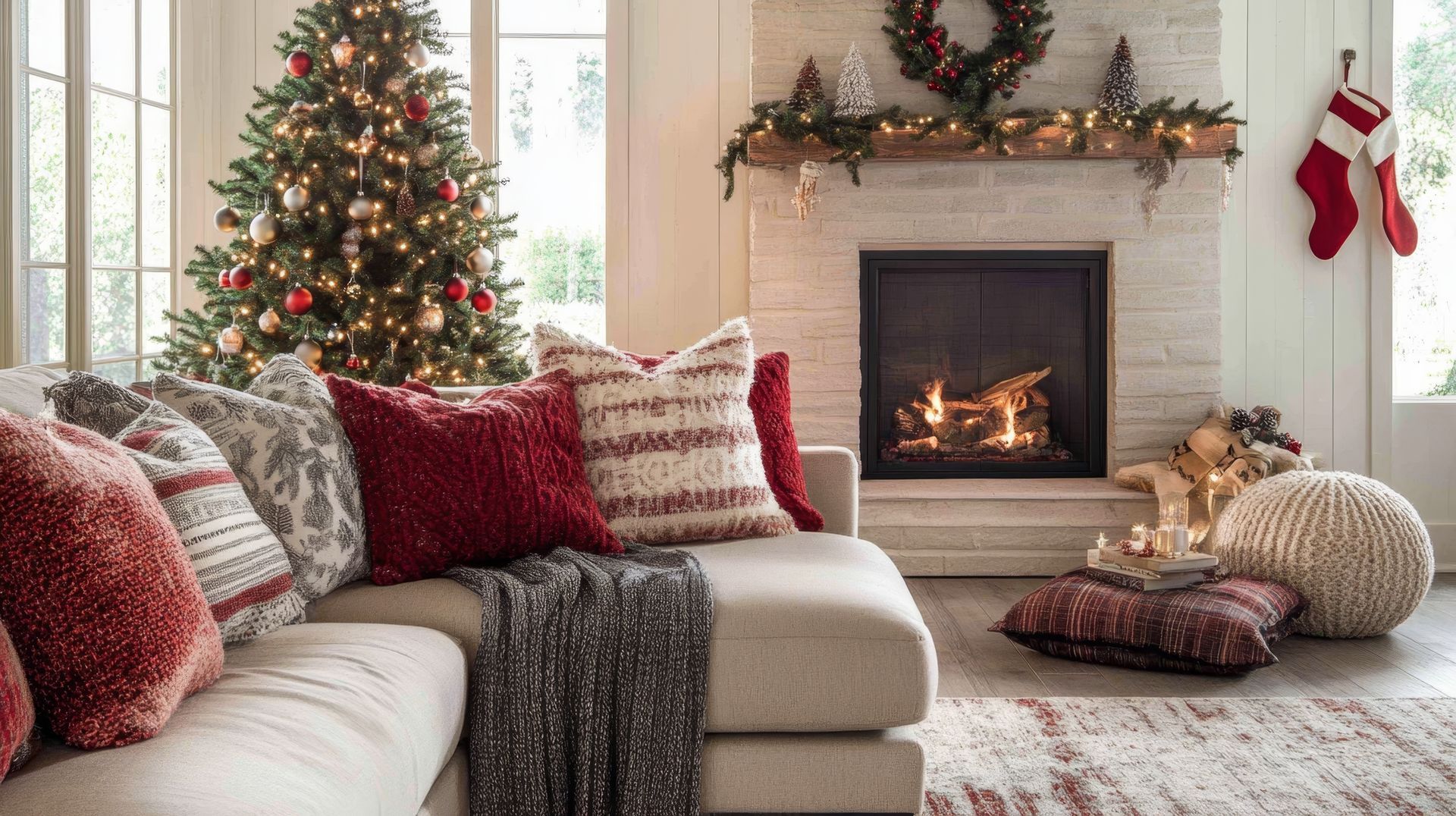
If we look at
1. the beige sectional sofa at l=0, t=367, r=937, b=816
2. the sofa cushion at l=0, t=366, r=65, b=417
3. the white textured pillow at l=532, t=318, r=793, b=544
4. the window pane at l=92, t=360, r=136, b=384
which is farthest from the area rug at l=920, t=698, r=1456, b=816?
the window pane at l=92, t=360, r=136, b=384

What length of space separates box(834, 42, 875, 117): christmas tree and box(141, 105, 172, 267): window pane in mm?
2487

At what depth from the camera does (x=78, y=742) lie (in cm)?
117

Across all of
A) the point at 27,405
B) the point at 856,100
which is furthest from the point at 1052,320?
the point at 27,405

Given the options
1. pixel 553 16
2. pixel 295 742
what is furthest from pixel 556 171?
pixel 295 742

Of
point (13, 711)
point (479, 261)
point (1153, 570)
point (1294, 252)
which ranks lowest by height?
point (1153, 570)

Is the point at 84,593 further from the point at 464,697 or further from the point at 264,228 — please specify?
the point at 264,228

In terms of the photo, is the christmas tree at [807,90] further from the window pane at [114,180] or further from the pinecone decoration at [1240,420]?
the window pane at [114,180]

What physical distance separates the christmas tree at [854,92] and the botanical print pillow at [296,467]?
2.60 meters

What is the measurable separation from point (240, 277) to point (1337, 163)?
151 inches

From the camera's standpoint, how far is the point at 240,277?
3.47 meters

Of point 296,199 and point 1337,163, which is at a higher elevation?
point 1337,163

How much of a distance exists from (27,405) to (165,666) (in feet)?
2.35

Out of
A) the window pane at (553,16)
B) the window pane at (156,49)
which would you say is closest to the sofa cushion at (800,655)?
the window pane at (156,49)

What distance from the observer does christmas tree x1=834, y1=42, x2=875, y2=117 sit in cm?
413
